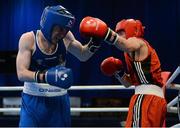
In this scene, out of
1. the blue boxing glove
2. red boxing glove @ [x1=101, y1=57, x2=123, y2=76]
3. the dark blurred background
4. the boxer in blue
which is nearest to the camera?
the blue boxing glove

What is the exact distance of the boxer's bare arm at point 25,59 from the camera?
1.98 m

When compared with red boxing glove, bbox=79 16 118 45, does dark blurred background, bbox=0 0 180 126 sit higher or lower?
lower

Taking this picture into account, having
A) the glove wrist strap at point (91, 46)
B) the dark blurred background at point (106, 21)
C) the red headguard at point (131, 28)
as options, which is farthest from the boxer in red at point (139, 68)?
the dark blurred background at point (106, 21)

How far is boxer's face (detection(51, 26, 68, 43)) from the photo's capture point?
2.04 m

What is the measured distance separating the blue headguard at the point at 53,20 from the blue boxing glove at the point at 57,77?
0.66 feet

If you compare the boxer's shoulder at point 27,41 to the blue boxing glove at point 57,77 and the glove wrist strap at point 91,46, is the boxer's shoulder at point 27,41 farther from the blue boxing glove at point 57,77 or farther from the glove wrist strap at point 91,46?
the glove wrist strap at point 91,46

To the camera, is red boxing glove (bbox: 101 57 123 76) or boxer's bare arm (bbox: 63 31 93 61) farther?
red boxing glove (bbox: 101 57 123 76)

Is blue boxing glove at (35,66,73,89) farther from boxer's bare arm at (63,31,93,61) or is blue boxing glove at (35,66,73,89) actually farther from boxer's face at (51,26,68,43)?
boxer's bare arm at (63,31,93,61)

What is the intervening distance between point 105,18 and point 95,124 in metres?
1.40

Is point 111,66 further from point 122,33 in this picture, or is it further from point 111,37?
point 111,37

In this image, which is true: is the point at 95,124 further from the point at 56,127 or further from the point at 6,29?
the point at 56,127

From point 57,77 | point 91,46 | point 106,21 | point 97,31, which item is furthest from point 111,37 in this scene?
point 106,21

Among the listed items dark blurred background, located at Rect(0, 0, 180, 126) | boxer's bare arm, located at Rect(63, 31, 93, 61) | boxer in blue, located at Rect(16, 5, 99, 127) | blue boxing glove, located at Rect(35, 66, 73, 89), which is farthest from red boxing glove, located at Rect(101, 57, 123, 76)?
dark blurred background, located at Rect(0, 0, 180, 126)

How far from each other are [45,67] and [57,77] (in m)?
0.20
